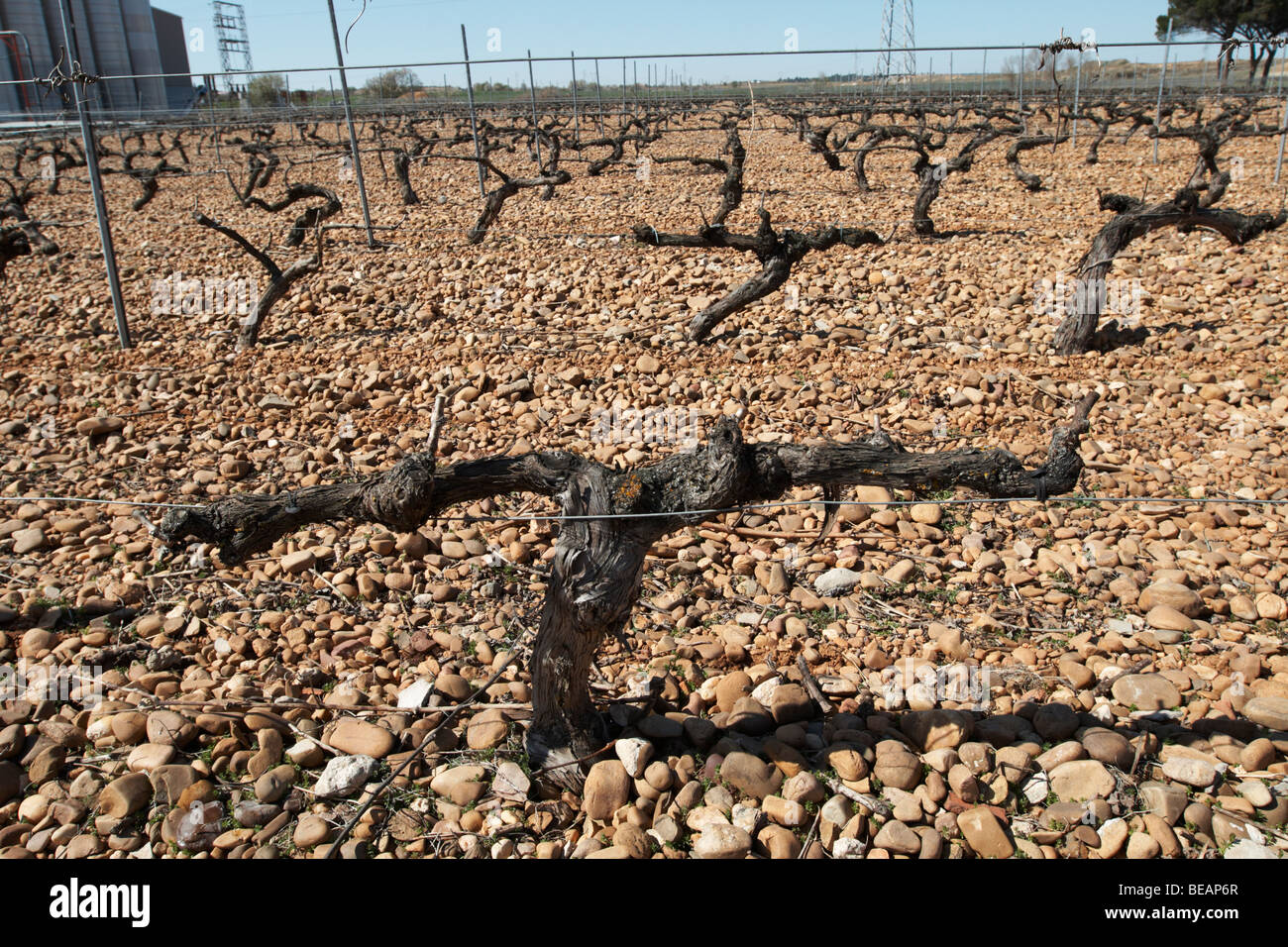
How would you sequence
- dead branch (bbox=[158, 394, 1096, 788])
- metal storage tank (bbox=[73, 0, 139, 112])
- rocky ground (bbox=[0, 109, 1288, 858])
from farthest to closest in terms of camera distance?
→ metal storage tank (bbox=[73, 0, 139, 112]) < rocky ground (bbox=[0, 109, 1288, 858]) < dead branch (bbox=[158, 394, 1096, 788])

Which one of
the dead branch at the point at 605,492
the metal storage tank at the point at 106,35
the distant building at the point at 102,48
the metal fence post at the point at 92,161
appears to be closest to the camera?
the dead branch at the point at 605,492

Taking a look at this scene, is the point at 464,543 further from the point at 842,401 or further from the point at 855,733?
the point at 842,401

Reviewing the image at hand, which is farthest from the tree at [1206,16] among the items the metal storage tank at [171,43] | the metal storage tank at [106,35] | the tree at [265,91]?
the metal storage tank at [171,43]

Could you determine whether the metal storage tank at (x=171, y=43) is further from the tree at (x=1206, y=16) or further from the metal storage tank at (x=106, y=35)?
the tree at (x=1206, y=16)

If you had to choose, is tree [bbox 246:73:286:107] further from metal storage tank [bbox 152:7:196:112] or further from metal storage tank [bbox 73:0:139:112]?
metal storage tank [bbox 152:7:196:112]

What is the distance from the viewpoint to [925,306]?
681 centimetres

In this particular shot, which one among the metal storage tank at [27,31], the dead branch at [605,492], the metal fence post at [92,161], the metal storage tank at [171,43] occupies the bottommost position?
the dead branch at [605,492]

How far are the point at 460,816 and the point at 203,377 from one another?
5079 millimetres

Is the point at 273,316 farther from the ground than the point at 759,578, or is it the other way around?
the point at 273,316

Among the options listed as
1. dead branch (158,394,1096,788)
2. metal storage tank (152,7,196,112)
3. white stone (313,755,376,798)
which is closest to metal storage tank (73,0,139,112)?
metal storage tank (152,7,196,112)

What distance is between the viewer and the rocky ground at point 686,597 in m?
2.42

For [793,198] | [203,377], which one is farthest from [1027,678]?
[793,198]

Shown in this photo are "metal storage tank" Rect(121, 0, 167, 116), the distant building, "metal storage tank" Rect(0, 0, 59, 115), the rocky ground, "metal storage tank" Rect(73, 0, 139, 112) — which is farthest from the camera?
"metal storage tank" Rect(121, 0, 167, 116)

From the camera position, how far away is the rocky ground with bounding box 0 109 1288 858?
7.93 feet
